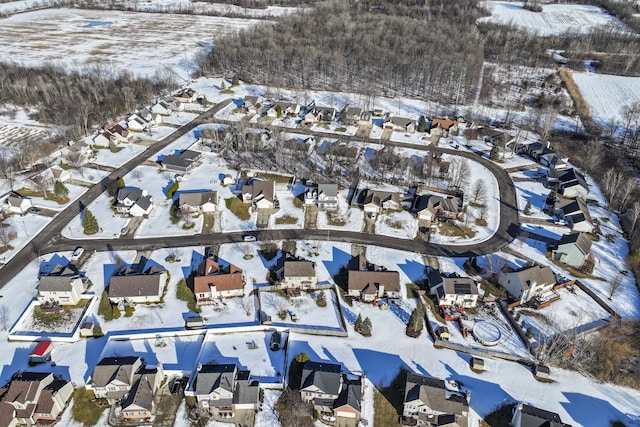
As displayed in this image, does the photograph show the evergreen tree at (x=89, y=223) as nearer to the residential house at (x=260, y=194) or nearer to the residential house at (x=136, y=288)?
the residential house at (x=136, y=288)

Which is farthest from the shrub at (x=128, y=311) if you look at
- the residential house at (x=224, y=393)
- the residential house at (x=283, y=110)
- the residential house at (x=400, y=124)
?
the residential house at (x=400, y=124)

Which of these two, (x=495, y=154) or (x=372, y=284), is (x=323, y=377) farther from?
(x=495, y=154)

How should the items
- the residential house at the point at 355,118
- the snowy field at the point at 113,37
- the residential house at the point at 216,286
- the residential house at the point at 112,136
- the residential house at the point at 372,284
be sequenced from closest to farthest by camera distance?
the residential house at the point at 216,286, the residential house at the point at 372,284, the residential house at the point at 112,136, the residential house at the point at 355,118, the snowy field at the point at 113,37

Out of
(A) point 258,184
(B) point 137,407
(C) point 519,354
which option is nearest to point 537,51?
(A) point 258,184

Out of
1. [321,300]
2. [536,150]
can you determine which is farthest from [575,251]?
[321,300]

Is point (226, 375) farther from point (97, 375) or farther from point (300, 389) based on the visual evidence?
point (97, 375)
